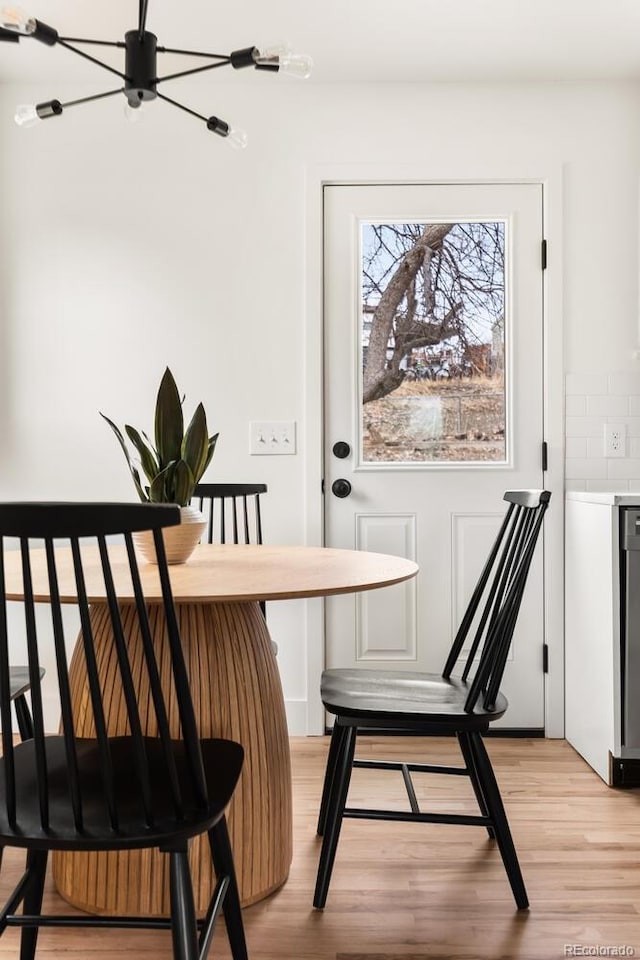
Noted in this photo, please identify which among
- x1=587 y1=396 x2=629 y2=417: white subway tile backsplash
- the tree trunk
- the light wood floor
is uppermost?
the tree trunk

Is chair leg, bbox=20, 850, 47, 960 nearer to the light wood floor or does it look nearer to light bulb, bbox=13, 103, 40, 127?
the light wood floor

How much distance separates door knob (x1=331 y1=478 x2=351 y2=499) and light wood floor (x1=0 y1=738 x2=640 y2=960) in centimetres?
104

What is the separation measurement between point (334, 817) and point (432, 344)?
72.8 inches

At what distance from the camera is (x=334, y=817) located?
1.76 meters

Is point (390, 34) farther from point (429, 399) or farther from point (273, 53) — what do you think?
point (429, 399)

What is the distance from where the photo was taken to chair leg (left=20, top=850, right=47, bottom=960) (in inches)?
54.2

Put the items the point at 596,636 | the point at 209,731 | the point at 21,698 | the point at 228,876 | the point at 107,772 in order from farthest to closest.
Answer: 1. the point at 596,636
2. the point at 21,698
3. the point at 209,731
4. the point at 228,876
5. the point at 107,772

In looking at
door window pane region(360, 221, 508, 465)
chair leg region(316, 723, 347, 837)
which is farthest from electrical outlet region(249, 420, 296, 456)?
chair leg region(316, 723, 347, 837)

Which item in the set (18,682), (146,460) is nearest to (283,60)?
(146,460)

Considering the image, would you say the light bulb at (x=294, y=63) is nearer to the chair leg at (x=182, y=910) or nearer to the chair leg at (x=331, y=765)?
the chair leg at (x=331, y=765)

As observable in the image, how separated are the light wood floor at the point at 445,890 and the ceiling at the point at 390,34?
8.15 feet

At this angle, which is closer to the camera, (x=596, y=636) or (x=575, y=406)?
(x=596, y=636)

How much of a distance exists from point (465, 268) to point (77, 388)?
5.15 feet

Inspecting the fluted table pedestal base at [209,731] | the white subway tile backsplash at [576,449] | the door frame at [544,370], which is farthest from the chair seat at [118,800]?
the white subway tile backsplash at [576,449]
